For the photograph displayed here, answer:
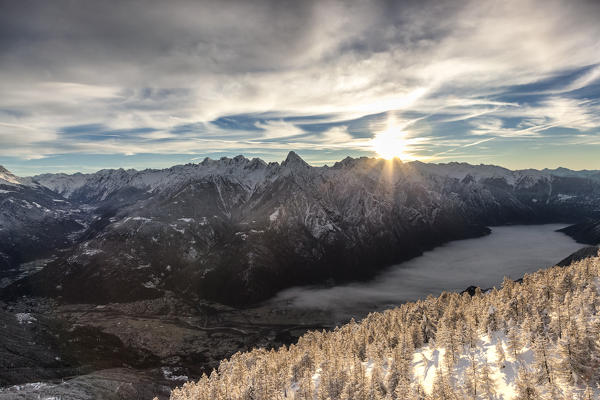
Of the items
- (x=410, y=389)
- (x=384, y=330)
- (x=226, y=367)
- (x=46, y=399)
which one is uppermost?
(x=410, y=389)

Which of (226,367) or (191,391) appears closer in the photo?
(191,391)

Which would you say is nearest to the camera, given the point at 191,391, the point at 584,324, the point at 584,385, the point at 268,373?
the point at 584,385

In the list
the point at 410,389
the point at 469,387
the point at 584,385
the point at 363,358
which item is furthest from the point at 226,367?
the point at 584,385

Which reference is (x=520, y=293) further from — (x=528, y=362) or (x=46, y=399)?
(x=46, y=399)

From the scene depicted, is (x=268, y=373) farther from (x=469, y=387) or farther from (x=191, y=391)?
(x=469, y=387)

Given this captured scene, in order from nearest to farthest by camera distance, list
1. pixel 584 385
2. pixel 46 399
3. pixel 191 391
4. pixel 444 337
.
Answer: pixel 584 385 → pixel 444 337 → pixel 191 391 → pixel 46 399

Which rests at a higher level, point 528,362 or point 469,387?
point 528,362

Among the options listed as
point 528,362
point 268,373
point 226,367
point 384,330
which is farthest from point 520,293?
point 226,367
